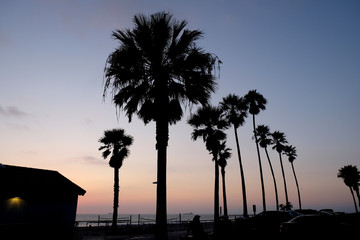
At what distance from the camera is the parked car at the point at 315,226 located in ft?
40.2

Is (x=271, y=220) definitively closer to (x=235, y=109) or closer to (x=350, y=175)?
(x=235, y=109)

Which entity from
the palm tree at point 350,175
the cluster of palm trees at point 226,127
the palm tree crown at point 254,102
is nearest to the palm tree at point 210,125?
the cluster of palm trees at point 226,127

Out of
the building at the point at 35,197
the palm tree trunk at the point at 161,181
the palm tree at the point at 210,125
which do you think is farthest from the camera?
the palm tree at the point at 210,125

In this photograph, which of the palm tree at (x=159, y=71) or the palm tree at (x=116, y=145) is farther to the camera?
the palm tree at (x=116, y=145)

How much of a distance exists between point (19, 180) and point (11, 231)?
20.5ft

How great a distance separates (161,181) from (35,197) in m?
10.8

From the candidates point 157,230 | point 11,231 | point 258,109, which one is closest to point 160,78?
point 157,230

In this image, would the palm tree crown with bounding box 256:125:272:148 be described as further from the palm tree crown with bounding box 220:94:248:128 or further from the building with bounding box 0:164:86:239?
the building with bounding box 0:164:86:239

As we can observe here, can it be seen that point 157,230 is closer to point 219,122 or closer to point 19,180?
point 19,180

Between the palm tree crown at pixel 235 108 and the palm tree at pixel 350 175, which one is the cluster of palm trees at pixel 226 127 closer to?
the palm tree crown at pixel 235 108

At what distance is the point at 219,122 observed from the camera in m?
29.1

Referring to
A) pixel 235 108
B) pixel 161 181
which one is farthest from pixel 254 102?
pixel 161 181

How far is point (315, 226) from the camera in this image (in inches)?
492

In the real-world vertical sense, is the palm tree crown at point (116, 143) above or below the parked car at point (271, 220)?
above
